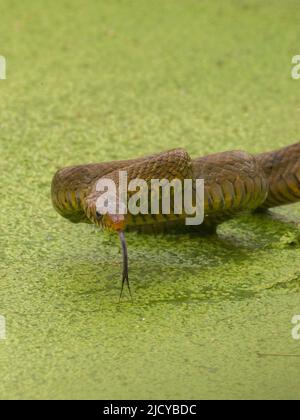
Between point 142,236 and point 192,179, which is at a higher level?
point 192,179

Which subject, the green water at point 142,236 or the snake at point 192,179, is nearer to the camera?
the green water at point 142,236

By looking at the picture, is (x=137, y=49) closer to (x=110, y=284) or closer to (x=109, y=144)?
(x=109, y=144)

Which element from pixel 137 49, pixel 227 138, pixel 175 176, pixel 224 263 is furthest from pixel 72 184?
pixel 137 49

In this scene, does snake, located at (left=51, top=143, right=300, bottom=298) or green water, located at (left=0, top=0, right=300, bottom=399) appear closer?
green water, located at (left=0, top=0, right=300, bottom=399)
